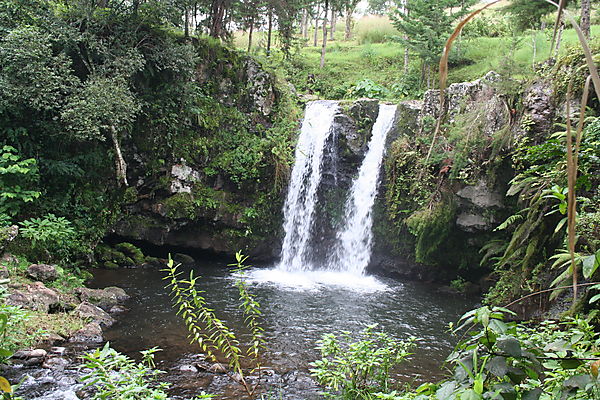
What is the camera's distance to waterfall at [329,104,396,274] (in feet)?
42.2

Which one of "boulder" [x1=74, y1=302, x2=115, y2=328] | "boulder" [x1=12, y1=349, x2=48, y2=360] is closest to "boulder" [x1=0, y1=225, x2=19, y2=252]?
"boulder" [x1=74, y1=302, x2=115, y2=328]

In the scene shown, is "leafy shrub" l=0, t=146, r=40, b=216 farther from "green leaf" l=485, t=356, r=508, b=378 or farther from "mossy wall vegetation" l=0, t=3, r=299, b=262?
"green leaf" l=485, t=356, r=508, b=378

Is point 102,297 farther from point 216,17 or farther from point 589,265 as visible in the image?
point 216,17

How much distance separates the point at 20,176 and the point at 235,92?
6.59 metres

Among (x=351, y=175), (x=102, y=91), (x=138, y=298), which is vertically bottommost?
(x=138, y=298)

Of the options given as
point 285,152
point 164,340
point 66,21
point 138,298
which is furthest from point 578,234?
point 66,21

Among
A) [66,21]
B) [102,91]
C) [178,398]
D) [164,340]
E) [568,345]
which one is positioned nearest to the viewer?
[568,345]

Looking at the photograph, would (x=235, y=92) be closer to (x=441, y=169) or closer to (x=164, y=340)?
(x=441, y=169)

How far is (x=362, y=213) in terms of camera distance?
513 inches

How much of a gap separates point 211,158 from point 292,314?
6209mm

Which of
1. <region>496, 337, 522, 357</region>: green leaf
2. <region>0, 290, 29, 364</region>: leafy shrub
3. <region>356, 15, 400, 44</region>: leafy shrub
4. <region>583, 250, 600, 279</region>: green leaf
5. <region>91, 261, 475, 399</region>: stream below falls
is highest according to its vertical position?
<region>356, 15, 400, 44</region>: leafy shrub

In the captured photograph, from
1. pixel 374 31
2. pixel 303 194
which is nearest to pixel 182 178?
pixel 303 194

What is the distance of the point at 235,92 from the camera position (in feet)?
45.4

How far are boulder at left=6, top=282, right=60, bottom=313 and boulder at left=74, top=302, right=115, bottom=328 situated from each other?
42 centimetres
